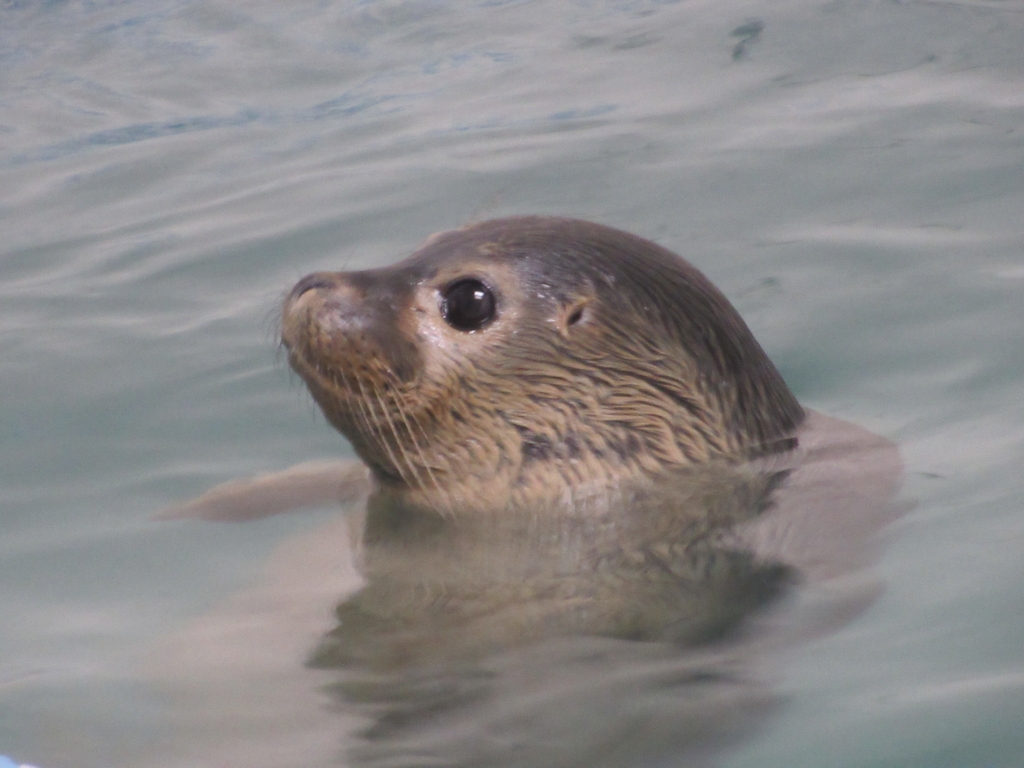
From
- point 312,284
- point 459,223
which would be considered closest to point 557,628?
point 312,284

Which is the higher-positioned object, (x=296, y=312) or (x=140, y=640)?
(x=296, y=312)

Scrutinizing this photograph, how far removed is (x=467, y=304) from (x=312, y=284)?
45 cm

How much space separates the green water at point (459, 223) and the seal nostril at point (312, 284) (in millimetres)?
859

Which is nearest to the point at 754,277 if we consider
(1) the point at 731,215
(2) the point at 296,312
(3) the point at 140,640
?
(1) the point at 731,215

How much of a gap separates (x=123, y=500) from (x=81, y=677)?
1.35 metres

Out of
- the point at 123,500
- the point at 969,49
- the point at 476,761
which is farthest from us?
the point at 969,49

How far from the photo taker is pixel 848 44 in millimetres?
9695

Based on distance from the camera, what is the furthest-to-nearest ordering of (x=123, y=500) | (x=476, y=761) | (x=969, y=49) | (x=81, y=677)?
1. (x=969, y=49)
2. (x=123, y=500)
3. (x=81, y=677)
4. (x=476, y=761)

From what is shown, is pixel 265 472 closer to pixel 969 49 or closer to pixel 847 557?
pixel 847 557

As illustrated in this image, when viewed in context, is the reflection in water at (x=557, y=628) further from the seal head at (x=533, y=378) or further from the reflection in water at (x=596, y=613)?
the seal head at (x=533, y=378)

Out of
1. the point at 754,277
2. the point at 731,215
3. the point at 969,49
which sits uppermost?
the point at 969,49

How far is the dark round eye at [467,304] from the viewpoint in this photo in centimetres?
448

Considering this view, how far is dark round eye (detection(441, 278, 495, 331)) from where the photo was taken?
176 inches

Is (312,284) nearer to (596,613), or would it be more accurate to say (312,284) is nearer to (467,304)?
(467,304)
